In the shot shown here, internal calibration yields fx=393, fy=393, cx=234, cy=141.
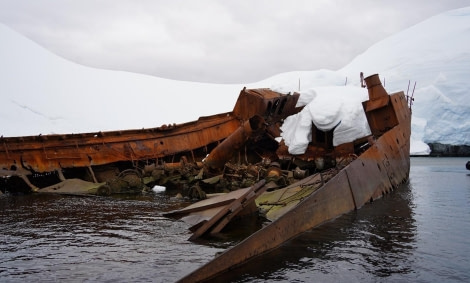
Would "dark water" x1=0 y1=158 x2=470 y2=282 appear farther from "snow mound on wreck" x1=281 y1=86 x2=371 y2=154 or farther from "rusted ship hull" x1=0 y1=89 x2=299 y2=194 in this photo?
"rusted ship hull" x1=0 y1=89 x2=299 y2=194

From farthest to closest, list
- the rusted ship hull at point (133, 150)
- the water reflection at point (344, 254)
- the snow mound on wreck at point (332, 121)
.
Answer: the rusted ship hull at point (133, 150) < the snow mound on wreck at point (332, 121) < the water reflection at point (344, 254)

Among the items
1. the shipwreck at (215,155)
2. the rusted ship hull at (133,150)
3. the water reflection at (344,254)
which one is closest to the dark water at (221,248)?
the water reflection at (344,254)

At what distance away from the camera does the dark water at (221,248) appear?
4.46 m

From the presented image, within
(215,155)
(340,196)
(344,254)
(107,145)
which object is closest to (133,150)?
(107,145)

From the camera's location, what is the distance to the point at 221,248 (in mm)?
5465

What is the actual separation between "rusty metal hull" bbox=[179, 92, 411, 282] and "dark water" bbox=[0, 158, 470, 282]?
0.14 metres

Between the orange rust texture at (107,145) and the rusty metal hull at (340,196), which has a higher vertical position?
the orange rust texture at (107,145)

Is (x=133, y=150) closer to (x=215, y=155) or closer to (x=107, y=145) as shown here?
(x=107, y=145)

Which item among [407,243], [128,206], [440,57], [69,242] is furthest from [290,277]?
[440,57]

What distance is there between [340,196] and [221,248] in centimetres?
262

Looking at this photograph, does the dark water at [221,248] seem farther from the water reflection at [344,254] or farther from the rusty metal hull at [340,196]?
the rusty metal hull at [340,196]

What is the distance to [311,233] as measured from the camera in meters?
5.93

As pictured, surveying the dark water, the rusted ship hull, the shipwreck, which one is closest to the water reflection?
the dark water

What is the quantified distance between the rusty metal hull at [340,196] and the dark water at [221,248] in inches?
5.7
